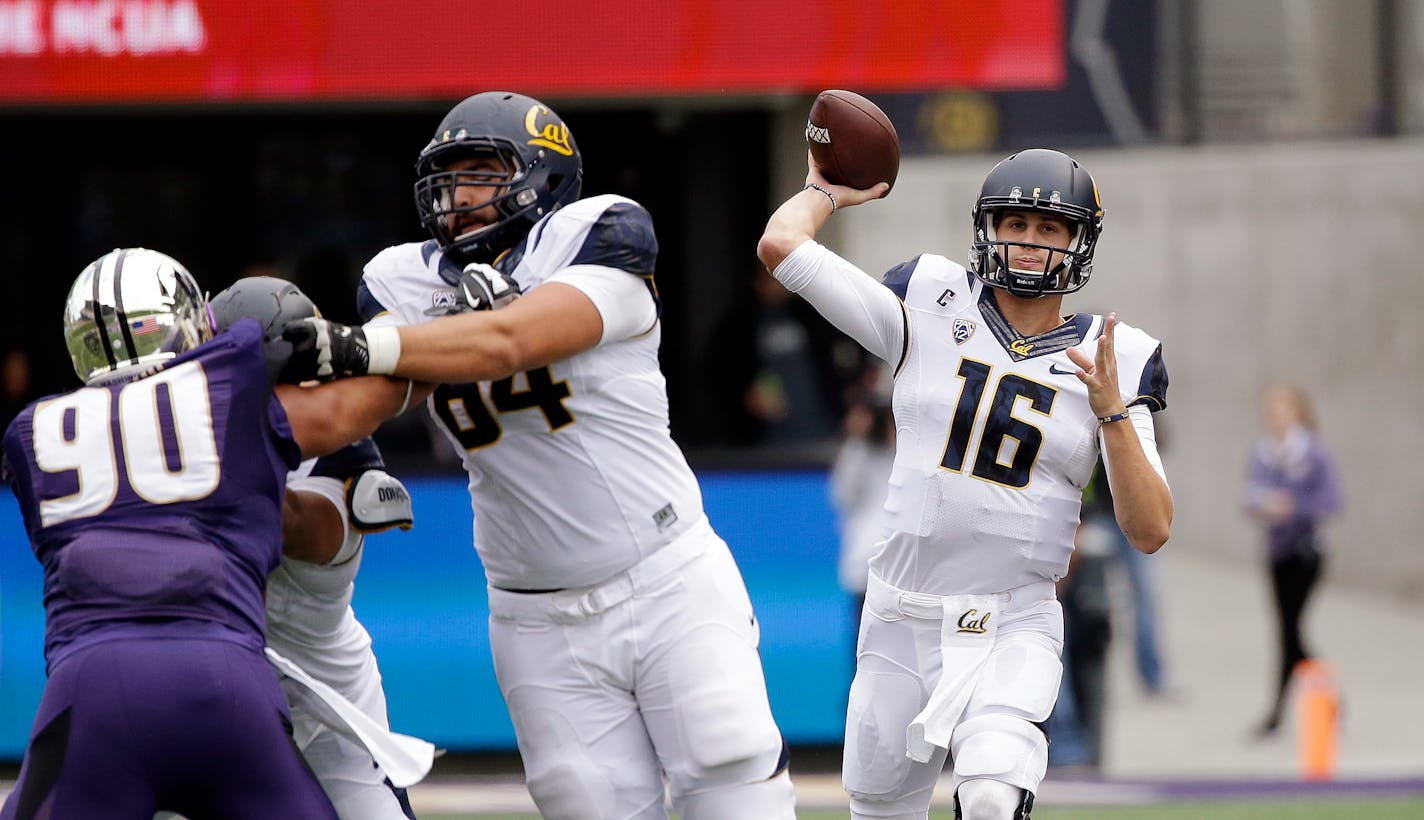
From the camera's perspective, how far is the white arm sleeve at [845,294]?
411 cm

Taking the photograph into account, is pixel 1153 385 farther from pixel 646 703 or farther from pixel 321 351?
pixel 321 351

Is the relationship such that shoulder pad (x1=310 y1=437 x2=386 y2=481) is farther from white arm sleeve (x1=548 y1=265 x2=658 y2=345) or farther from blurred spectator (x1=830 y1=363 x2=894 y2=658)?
blurred spectator (x1=830 y1=363 x2=894 y2=658)

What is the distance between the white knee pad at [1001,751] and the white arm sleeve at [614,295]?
1.17 m

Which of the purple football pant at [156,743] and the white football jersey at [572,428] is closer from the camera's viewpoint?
the purple football pant at [156,743]

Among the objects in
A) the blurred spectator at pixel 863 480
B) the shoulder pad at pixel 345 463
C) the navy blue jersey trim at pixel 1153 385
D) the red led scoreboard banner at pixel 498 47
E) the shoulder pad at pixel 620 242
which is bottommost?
the blurred spectator at pixel 863 480

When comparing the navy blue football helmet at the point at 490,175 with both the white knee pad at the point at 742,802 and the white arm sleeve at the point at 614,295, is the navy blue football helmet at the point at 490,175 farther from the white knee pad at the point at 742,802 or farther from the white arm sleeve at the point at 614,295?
the white knee pad at the point at 742,802

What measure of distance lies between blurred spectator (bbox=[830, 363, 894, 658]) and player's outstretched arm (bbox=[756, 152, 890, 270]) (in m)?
3.54

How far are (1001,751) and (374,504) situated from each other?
1.48m

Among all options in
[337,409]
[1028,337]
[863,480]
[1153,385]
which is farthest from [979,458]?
[863,480]

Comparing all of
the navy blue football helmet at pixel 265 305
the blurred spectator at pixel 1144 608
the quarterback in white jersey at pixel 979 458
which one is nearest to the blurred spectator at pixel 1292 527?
the blurred spectator at pixel 1144 608

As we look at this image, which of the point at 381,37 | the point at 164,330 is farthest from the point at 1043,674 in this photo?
the point at 381,37

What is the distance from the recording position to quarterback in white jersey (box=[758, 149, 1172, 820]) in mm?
4098

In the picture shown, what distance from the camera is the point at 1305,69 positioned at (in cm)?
1544

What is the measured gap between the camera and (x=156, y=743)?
314 centimetres
